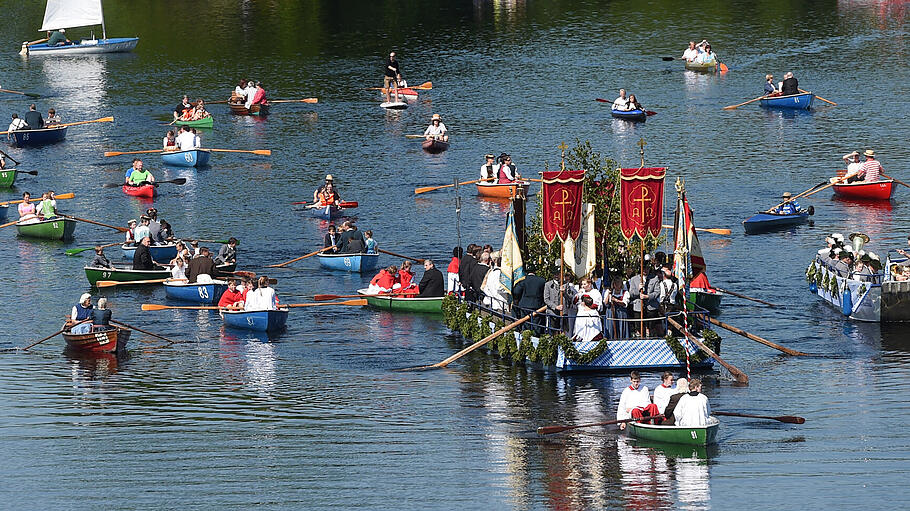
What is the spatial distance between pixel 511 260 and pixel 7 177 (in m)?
39.7

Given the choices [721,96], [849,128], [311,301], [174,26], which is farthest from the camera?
A: [174,26]

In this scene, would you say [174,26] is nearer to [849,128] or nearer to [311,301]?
[849,128]

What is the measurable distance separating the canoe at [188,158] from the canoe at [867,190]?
3302 cm

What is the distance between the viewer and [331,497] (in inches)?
1312

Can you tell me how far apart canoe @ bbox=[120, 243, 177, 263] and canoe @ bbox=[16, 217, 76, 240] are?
22.8 ft

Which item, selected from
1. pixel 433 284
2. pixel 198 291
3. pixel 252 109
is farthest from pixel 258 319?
pixel 252 109

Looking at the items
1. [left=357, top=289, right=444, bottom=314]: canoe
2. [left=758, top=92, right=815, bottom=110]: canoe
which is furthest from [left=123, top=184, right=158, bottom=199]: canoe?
[left=758, top=92, right=815, bottom=110]: canoe

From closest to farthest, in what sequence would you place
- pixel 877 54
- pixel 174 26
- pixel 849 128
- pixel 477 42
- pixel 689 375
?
pixel 689 375 → pixel 849 128 → pixel 877 54 → pixel 477 42 → pixel 174 26

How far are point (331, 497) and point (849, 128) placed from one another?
56.8 metres

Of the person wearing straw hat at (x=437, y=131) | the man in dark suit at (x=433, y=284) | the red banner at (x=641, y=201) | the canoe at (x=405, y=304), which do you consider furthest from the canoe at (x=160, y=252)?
the person wearing straw hat at (x=437, y=131)

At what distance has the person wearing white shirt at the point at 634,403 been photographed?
35.8 meters

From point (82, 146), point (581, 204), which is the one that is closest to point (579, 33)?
point (82, 146)

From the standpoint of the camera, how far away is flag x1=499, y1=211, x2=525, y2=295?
140 feet

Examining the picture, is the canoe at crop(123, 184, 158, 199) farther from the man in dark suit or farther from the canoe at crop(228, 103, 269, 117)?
the man in dark suit
